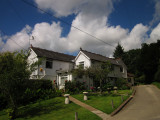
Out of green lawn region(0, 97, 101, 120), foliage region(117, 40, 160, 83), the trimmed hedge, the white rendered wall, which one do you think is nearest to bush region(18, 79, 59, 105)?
the trimmed hedge

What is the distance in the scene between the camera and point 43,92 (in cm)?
1686

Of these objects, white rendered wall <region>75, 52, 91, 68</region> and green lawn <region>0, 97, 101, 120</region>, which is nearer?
green lawn <region>0, 97, 101, 120</region>

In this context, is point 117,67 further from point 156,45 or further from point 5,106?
point 5,106

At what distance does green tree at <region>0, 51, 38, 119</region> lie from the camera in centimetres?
982

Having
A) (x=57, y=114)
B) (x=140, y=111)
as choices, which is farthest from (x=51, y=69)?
(x=140, y=111)

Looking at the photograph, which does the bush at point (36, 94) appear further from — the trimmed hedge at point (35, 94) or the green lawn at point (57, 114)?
the green lawn at point (57, 114)

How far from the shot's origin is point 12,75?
Result: 9.95m

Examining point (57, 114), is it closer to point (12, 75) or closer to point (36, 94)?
point (12, 75)

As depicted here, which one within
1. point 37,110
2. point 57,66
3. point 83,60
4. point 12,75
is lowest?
point 37,110

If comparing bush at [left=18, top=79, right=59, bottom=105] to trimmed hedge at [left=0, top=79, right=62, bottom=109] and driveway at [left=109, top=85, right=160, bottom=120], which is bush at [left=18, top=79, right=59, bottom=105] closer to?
trimmed hedge at [left=0, top=79, right=62, bottom=109]

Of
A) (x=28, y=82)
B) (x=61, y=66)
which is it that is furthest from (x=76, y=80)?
(x=28, y=82)

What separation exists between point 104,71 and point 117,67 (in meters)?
15.3

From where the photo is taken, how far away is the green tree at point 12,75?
982 cm

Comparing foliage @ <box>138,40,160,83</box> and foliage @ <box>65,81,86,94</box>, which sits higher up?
foliage @ <box>138,40,160,83</box>
